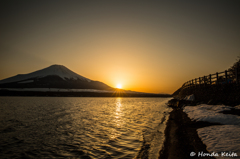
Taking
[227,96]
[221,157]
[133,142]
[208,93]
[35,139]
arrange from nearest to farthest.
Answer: [221,157] < [133,142] < [35,139] < [227,96] < [208,93]

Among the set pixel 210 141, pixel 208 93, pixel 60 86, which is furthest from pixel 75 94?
pixel 210 141

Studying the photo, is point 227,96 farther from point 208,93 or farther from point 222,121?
point 222,121

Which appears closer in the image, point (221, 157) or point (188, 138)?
point (221, 157)

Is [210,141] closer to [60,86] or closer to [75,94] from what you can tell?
[75,94]

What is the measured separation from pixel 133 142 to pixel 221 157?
4.61m

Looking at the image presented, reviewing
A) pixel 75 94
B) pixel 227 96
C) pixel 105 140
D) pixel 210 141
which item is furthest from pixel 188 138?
pixel 75 94

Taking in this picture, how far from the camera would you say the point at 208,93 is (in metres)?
19.8

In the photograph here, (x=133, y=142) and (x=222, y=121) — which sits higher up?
(x=222, y=121)

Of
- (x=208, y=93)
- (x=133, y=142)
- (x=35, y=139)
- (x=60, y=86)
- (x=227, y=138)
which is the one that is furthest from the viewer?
(x=60, y=86)

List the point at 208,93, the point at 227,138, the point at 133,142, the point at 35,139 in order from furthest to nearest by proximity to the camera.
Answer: the point at 208,93 → the point at 35,139 → the point at 133,142 → the point at 227,138

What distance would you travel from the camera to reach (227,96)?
15.2 meters

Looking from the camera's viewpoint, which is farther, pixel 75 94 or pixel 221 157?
pixel 75 94

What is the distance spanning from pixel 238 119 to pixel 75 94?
132 meters

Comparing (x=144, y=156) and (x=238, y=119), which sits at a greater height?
(x=238, y=119)
